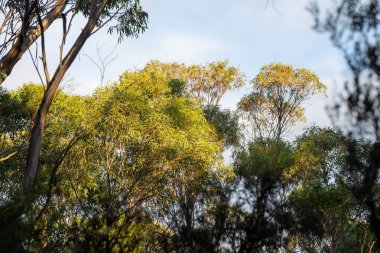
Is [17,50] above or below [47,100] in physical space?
above

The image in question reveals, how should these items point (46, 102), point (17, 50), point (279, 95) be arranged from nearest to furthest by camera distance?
point (46, 102) → point (17, 50) → point (279, 95)

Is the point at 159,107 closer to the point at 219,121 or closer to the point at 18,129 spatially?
the point at 18,129

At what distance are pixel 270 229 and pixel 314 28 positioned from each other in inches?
149

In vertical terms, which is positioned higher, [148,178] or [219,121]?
[219,121]

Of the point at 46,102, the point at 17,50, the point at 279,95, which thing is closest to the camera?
the point at 46,102

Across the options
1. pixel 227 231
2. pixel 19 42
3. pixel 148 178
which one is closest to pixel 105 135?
pixel 148 178

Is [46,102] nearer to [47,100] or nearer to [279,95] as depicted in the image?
[47,100]

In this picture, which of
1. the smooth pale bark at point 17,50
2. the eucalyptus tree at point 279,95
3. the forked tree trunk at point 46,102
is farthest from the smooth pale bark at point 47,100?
the eucalyptus tree at point 279,95

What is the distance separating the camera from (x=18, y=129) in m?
21.5

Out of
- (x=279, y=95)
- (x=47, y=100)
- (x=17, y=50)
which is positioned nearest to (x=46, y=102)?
(x=47, y=100)

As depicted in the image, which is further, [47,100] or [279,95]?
[279,95]

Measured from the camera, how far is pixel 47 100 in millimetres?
11844

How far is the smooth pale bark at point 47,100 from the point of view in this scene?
35.7 ft

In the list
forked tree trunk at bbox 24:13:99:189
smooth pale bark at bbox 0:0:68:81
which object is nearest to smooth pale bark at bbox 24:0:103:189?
forked tree trunk at bbox 24:13:99:189
